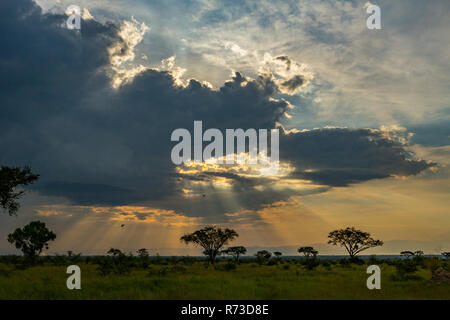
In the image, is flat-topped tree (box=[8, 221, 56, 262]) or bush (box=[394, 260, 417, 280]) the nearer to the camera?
bush (box=[394, 260, 417, 280])

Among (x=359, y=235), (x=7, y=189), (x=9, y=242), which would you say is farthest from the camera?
(x=359, y=235)

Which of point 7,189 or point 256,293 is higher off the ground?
point 7,189

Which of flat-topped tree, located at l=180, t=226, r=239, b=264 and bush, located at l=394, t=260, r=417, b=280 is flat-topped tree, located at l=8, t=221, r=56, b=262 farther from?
bush, located at l=394, t=260, r=417, b=280

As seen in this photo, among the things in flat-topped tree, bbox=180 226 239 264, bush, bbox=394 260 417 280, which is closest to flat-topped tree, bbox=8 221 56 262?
flat-topped tree, bbox=180 226 239 264

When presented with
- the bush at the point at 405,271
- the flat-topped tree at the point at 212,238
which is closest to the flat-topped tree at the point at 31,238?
the flat-topped tree at the point at 212,238

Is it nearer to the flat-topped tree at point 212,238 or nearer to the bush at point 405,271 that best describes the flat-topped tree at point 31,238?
the flat-topped tree at point 212,238

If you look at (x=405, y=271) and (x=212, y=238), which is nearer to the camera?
(x=405, y=271)

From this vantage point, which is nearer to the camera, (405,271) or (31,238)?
(405,271)

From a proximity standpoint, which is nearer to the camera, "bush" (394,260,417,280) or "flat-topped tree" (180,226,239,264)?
"bush" (394,260,417,280)
